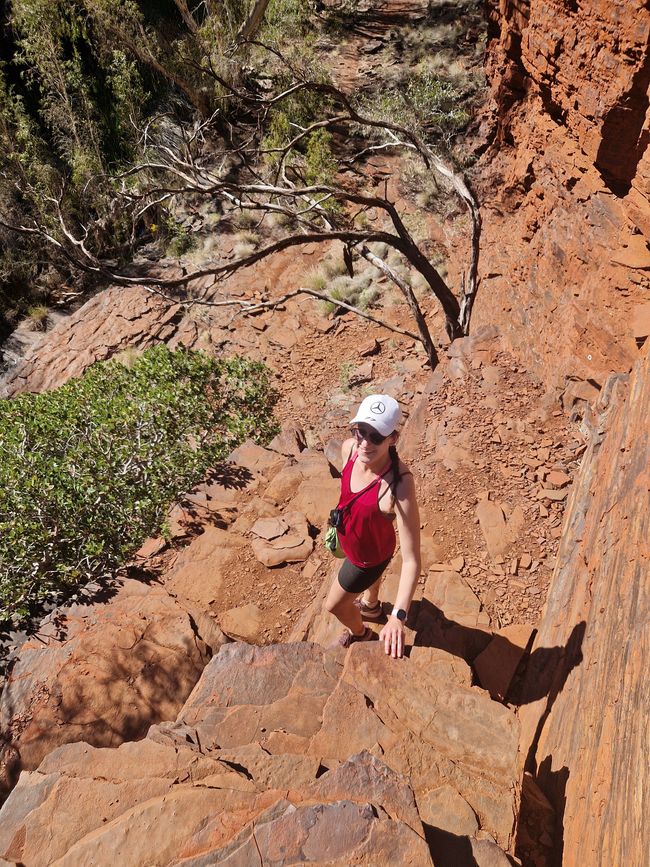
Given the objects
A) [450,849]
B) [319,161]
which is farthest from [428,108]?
[450,849]

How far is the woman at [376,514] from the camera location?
2.91 meters

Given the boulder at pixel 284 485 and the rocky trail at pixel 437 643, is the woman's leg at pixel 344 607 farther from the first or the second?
the boulder at pixel 284 485

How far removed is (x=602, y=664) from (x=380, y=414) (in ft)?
4.78

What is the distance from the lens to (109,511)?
20.0 feet

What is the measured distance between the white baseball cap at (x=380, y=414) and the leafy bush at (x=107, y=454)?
3.67 meters

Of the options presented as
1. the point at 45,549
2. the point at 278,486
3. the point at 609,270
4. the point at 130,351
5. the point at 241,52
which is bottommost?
the point at 130,351

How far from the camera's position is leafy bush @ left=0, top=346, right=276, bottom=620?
218 inches

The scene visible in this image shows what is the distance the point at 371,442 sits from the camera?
2.92 meters

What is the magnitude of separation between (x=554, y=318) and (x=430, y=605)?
3053 mm

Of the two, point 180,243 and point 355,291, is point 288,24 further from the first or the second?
point 355,291

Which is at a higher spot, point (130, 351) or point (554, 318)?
point (554, 318)

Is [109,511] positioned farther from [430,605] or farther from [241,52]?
[241,52]

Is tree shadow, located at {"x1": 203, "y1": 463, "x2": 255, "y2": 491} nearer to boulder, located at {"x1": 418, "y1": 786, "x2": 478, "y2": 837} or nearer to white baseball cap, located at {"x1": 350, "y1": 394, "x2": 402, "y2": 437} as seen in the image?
white baseball cap, located at {"x1": 350, "y1": 394, "x2": 402, "y2": 437}

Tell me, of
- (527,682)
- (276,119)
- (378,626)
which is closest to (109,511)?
(378,626)
